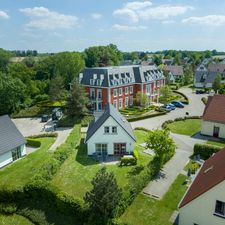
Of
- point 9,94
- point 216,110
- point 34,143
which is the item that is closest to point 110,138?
point 34,143

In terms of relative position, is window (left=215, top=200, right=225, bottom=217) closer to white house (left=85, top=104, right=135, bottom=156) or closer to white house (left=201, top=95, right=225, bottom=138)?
white house (left=85, top=104, right=135, bottom=156)

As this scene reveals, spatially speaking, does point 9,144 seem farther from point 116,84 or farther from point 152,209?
point 116,84

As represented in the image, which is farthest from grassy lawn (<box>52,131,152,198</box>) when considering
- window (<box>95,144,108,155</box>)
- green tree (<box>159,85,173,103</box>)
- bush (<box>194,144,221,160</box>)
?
green tree (<box>159,85,173,103</box>)

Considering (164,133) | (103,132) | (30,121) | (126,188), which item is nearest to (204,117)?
(164,133)

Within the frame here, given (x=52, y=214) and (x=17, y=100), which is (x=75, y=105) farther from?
(x=52, y=214)

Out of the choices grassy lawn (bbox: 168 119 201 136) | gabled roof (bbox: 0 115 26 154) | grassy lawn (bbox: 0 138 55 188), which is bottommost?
grassy lawn (bbox: 0 138 55 188)

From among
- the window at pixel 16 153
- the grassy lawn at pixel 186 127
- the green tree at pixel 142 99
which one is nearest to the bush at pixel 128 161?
A: the window at pixel 16 153
